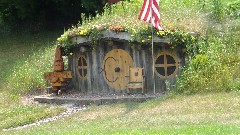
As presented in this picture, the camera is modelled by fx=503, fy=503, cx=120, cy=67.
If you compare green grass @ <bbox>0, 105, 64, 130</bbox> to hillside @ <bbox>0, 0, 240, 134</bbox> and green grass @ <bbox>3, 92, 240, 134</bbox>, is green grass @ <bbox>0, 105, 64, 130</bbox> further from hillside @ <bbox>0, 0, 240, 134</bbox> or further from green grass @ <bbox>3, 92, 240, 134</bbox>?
green grass @ <bbox>3, 92, 240, 134</bbox>

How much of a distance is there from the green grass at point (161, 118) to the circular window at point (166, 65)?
1334 mm

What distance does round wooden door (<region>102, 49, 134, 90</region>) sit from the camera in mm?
14359

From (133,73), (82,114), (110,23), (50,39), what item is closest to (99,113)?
(82,114)

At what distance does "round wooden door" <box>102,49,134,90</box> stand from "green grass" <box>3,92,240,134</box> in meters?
1.53

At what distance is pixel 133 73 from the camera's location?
14.1 meters

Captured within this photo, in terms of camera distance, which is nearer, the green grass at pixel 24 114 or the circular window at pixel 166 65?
the green grass at pixel 24 114

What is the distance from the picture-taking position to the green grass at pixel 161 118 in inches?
360

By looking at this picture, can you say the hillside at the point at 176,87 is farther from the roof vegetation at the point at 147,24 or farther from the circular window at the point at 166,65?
the circular window at the point at 166,65

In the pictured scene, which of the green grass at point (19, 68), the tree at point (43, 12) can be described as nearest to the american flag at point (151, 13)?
Answer: the green grass at point (19, 68)

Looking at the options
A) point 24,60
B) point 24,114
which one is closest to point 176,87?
point 24,114

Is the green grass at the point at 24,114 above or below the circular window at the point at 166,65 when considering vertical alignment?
below

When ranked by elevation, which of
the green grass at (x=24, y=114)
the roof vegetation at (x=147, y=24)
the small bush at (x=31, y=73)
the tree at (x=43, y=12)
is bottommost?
the green grass at (x=24, y=114)

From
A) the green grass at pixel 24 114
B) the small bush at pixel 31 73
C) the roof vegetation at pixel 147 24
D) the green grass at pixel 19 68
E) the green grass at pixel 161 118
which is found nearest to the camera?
the green grass at pixel 161 118

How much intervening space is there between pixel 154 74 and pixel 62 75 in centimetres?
306
